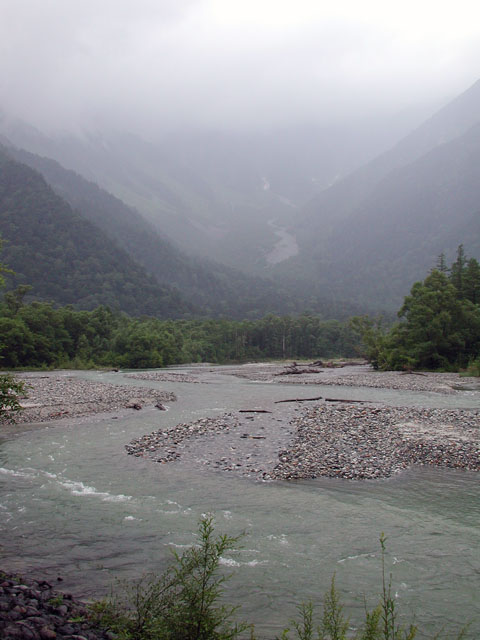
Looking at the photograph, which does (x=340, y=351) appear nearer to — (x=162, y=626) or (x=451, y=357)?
(x=451, y=357)

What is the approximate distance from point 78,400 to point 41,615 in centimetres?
3028

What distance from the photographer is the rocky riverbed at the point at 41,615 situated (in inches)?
239

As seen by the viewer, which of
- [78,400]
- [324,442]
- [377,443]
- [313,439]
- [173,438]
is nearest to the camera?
[377,443]

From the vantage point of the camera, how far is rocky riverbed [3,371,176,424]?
28.7m

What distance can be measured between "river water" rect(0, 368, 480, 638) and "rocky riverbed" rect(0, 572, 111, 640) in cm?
98

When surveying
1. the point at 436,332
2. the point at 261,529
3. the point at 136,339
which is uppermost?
the point at 436,332

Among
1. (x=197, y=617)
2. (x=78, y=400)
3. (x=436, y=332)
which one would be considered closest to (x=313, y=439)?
(x=197, y=617)

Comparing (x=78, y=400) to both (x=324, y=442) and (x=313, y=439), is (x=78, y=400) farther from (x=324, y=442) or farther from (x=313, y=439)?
(x=324, y=442)

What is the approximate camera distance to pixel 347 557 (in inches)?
391

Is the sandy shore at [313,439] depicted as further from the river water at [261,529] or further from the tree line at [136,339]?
the tree line at [136,339]

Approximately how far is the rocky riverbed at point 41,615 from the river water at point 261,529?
0.98 meters

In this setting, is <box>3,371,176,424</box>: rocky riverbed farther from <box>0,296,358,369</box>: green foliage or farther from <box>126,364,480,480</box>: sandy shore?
<box>0,296,358,369</box>: green foliage

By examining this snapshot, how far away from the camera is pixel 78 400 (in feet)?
116

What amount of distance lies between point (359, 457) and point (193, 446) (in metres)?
7.26
